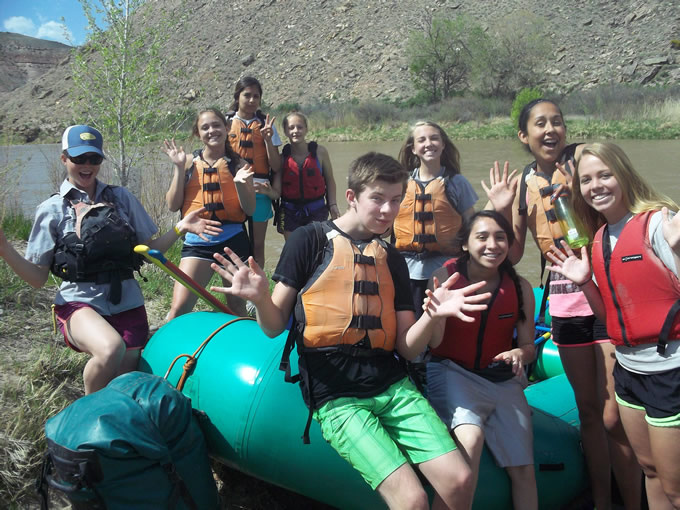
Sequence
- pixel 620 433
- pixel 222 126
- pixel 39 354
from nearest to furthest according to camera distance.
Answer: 1. pixel 620 433
2. pixel 39 354
3. pixel 222 126

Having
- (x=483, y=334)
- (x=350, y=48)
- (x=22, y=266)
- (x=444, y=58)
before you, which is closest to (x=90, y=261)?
(x=22, y=266)

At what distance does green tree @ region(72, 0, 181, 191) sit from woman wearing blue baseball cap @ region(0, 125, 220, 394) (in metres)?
4.07

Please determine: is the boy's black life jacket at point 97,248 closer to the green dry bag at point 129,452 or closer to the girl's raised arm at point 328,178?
the green dry bag at point 129,452

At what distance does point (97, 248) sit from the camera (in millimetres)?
2451

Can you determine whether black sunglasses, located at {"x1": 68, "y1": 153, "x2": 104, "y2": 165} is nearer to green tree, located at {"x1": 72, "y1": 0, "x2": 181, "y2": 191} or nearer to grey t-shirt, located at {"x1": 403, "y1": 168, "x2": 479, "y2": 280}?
grey t-shirt, located at {"x1": 403, "y1": 168, "x2": 479, "y2": 280}

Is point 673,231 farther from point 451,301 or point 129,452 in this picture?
point 129,452

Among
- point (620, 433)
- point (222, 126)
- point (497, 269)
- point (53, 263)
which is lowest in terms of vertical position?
point (620, 433)

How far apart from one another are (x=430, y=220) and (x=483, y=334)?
94 centimetres

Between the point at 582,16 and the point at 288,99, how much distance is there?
18693mm

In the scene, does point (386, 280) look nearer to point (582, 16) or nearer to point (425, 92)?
point (425, 92)

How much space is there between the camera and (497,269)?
2.50 m

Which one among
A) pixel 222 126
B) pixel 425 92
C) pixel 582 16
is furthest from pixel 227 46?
pixel 222 126

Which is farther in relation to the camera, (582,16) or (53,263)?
(582,16)

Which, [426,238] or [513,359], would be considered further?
[426,238]
